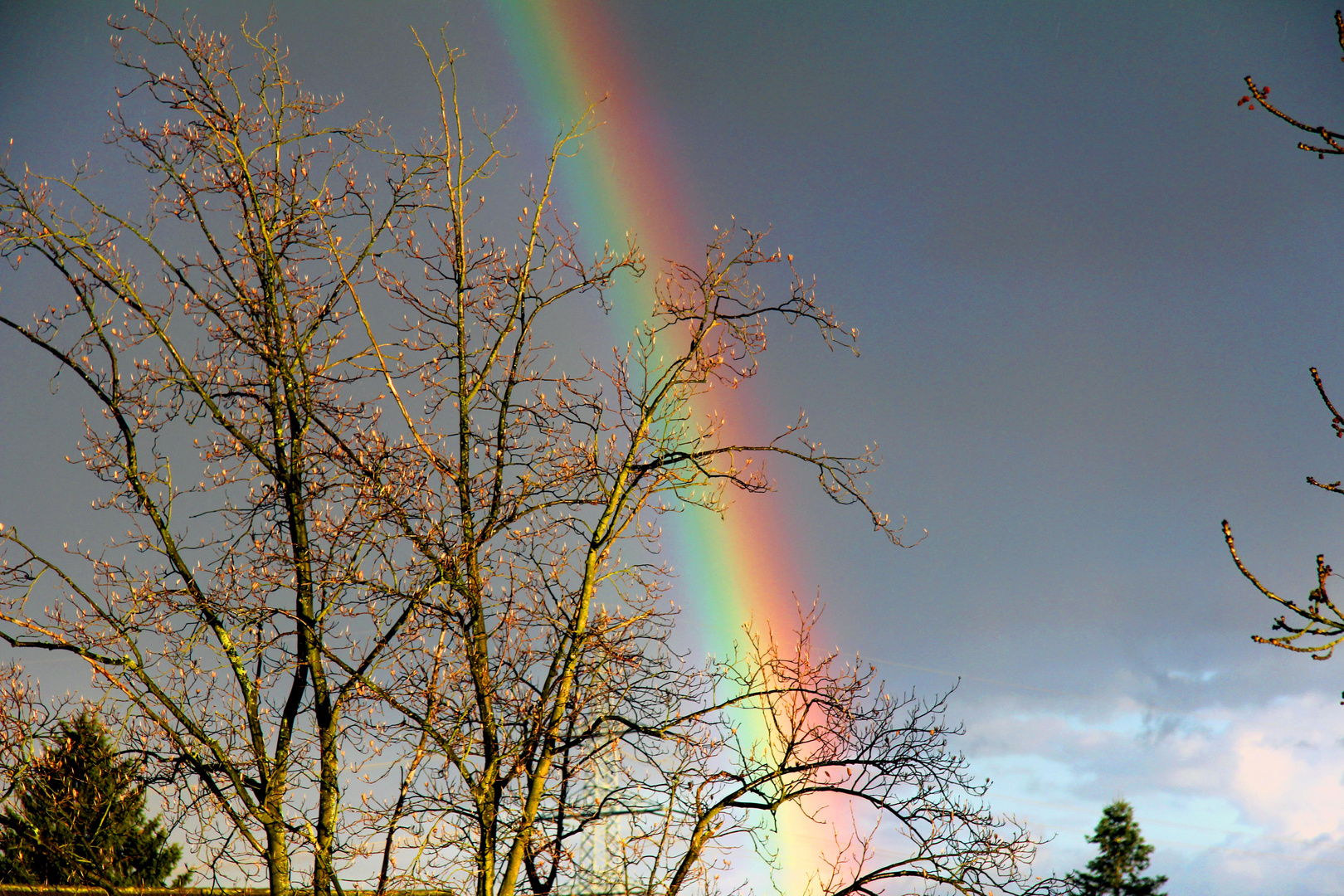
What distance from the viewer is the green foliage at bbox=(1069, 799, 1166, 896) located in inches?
2000

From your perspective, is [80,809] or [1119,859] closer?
[80,809]

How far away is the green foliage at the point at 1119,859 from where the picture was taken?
50.8 m

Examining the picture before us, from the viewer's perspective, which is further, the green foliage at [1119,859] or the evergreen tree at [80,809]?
the green foliage at [1119,859]

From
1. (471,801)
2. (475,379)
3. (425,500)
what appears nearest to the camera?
(471,801)

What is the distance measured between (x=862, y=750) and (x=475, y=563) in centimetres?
312

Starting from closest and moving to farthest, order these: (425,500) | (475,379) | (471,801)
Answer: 1. (471,801)
2. (425,500)
3. (475,379)

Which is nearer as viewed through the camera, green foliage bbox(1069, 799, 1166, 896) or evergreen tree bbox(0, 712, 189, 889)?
evergreen tree bbox(0, 712, 189, 889)

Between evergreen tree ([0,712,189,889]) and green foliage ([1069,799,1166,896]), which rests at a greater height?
green foliage ([1069,799,1166,896])

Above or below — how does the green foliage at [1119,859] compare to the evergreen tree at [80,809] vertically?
above

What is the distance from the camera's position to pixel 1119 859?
51188 millimetres

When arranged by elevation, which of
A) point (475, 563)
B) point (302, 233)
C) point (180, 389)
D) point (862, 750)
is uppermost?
point (302, 233)

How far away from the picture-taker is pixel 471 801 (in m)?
7.00

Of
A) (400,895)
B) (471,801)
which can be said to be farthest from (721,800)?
(400,895)

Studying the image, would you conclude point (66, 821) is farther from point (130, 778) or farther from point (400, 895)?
point (400, 895)
